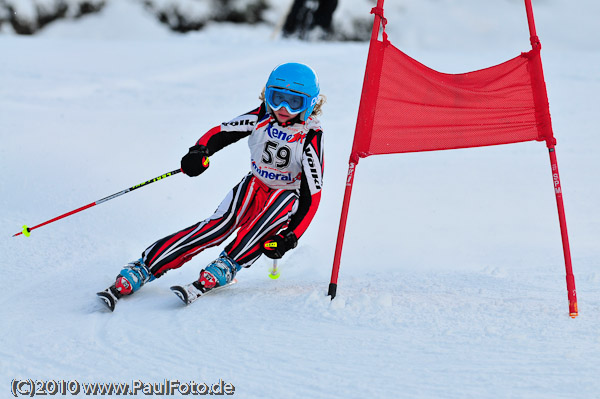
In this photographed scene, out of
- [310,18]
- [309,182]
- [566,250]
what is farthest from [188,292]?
[310,18]

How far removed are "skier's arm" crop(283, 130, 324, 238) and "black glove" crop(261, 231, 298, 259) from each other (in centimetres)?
6

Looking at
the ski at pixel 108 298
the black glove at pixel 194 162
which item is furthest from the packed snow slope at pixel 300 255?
the black glove at pixel 194 162

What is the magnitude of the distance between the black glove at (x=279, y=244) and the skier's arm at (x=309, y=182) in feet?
0.20

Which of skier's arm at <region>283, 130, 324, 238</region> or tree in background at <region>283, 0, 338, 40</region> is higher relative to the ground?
tree in background at <region>283, 0, 338, 40</region>

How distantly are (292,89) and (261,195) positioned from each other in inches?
22.7

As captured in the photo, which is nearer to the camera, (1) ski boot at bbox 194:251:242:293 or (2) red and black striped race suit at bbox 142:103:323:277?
(1) ski boot at bbox 194:251:242:293

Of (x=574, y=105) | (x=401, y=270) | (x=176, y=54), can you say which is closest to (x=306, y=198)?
(x=401, y=270)

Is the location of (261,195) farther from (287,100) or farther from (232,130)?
(287,100)

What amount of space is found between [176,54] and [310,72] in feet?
21.6

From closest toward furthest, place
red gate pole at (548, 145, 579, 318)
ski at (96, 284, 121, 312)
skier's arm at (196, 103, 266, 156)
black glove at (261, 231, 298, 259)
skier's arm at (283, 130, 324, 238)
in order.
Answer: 1. red gate pole at (548, 145, 579, 318)
2. ski at (96, 284, 121, 312)
3. black glove at (261, 231, 298, 259)
4. skier's arm at (283, 130, 324, 238)
5. skier's arm at (196, 103, 266, 156)

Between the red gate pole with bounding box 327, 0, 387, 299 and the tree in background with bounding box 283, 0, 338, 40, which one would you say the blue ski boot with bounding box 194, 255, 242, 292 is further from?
the tree in background with bounding box 283, 0, 338, 40

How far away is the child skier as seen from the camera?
3.33 metres

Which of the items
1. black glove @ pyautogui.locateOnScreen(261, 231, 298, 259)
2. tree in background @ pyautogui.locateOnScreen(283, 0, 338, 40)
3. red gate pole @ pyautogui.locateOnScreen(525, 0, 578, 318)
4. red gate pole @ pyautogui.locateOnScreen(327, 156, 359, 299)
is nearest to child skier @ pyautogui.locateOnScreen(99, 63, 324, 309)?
black glove @ pyautogui.locateOnScreen(261, 231, 298, 259)

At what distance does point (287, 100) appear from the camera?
335 cm
